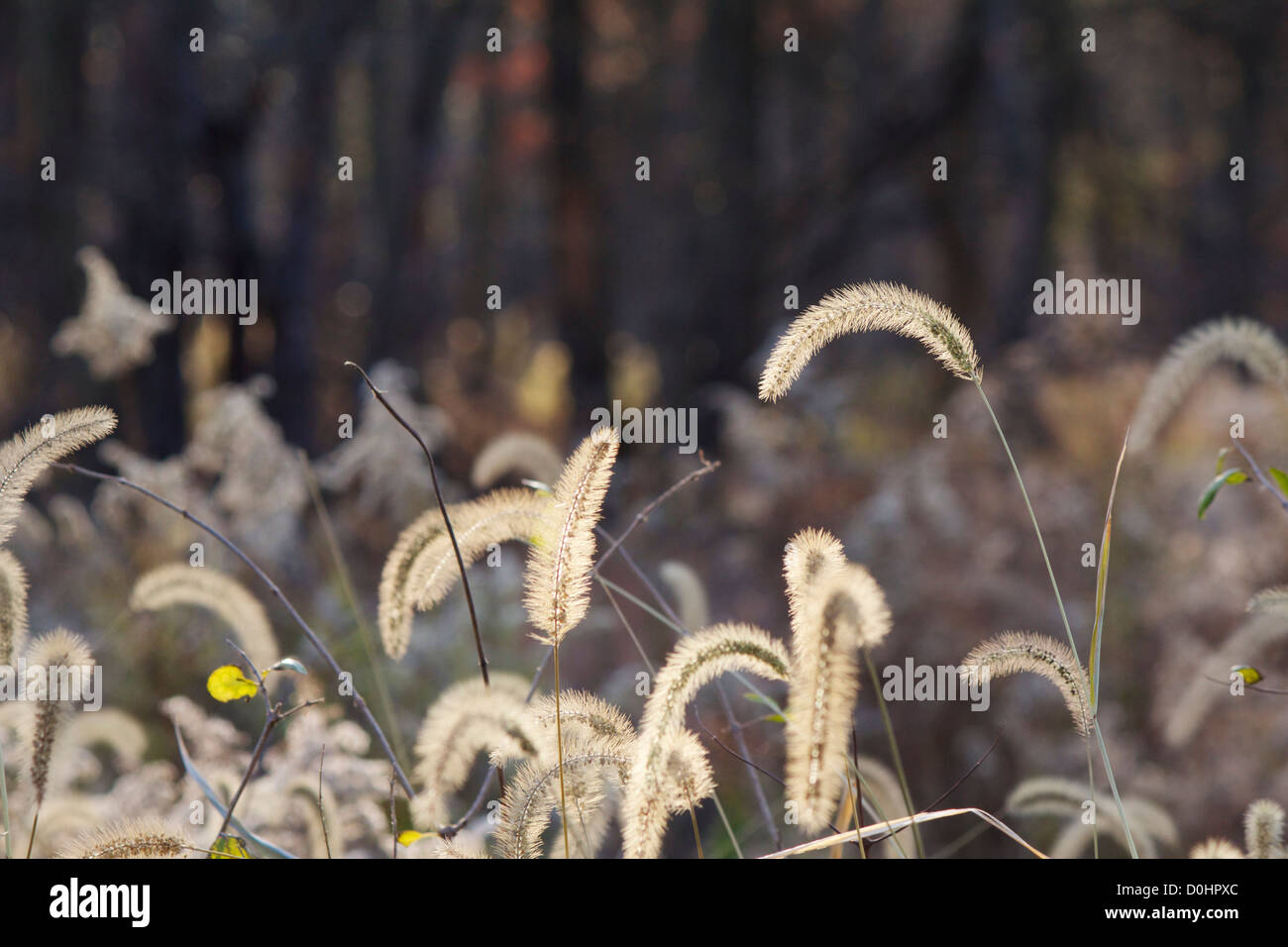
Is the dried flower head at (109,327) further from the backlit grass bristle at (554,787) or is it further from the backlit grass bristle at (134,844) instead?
the backlit grass bristle at (554,787)

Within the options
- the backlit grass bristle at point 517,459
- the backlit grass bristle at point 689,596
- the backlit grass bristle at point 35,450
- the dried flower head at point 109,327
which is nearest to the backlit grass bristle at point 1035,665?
the backlit grass bristle at point 689,596

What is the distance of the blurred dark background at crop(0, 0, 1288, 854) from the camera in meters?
5.00

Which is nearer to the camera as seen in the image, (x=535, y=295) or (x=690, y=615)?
(x=690, y=615)

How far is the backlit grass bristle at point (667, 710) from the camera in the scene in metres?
1.39

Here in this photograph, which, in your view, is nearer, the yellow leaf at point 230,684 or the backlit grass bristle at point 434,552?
the yellow leaf at point 230,684

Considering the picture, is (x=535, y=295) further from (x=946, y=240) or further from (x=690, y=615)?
(x=690, y=615)

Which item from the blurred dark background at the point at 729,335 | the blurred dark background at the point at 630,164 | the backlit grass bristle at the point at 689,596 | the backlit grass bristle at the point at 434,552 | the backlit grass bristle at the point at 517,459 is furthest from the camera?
the blurred dark background at the point at 630,164

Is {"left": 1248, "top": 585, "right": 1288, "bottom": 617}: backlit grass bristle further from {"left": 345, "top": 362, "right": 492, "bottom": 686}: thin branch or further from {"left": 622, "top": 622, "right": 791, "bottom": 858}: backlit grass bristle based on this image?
{"left": 345, "top": 362, "right": 492, "bottom": 686}: thin branch

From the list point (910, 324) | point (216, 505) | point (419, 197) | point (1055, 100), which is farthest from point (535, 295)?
point (910, 324)

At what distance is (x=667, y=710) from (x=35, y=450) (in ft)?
3.81

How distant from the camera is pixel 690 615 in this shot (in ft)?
7.93

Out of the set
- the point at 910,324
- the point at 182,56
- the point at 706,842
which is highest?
the point at 182,56

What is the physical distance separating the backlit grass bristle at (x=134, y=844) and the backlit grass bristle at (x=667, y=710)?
0.69 meters
